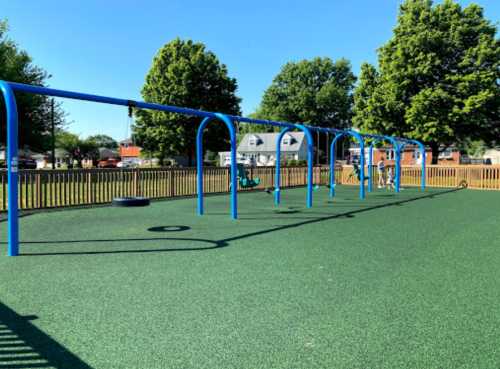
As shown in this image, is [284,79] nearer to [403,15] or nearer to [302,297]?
[403,15]

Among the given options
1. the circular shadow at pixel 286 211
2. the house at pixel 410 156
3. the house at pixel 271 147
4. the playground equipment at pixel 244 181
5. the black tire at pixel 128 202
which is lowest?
the circular shadow at pixel 286 211

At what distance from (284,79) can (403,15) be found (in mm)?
41493

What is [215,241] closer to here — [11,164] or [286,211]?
[11,164]

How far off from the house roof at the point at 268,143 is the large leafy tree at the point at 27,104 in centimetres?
3569

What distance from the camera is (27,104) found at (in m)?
31.4

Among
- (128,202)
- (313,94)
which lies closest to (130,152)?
(313,94)

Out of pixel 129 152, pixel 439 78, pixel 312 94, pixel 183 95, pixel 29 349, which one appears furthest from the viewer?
pixel 129 152

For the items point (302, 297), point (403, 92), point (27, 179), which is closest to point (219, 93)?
point (403, 92)

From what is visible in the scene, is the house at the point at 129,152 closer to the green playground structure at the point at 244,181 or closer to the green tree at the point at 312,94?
the green tree at the point at 312,94

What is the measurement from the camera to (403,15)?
29766 millimetres

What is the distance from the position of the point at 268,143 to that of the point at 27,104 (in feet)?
139

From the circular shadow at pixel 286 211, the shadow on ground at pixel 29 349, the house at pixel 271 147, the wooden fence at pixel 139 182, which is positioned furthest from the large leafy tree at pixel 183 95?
the shadow on ground at pixel 29 349

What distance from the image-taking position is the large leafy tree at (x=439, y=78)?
26.1 m

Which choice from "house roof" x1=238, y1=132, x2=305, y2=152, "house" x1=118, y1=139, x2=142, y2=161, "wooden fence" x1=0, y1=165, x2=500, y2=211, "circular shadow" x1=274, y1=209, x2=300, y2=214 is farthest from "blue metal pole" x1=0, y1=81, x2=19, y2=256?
"house" x1=118, y1=139, x2=142, y2=161
